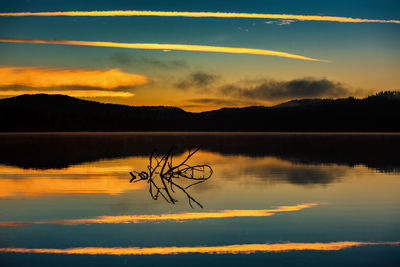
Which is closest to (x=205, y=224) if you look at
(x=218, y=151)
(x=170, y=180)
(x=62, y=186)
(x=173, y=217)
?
(x=173, y=217)

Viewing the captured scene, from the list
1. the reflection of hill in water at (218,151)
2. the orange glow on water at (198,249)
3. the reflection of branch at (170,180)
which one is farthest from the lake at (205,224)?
the reflection of hill in water at (218,151)

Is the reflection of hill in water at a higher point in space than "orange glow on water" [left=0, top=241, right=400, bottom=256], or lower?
higher

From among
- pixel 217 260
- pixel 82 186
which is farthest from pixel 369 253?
pixel 82 186

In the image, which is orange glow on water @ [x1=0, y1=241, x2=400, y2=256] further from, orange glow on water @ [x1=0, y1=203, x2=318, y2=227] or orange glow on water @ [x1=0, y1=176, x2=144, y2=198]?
orange glow on water @ [x1=0, y1=176, x2=144, y2=198]

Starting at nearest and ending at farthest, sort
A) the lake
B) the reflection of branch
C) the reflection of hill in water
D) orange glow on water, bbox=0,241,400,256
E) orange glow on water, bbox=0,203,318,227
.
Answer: the lake → orange glow on water, bbox=0,241,400,256 → orange glow on water, bbox=0,203,318,227 → the reflection of branch → the reflection of hill in water

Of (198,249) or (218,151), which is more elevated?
(218,151)

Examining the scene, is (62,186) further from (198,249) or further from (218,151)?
(218,151)

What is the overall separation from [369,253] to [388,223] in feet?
10.7

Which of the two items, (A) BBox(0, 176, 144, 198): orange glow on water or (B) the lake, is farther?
(A) BBox(0, 176, 144, 198): orange glow on water

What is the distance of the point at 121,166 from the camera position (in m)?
30.9

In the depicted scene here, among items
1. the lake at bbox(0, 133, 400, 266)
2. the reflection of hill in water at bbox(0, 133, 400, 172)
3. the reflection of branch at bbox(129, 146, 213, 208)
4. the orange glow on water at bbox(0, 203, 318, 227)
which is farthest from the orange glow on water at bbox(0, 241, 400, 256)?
the reflection of hill in water at bbox(0, 133, 400, 172)

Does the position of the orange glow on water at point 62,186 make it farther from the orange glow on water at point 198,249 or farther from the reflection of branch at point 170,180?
the orange glow on water at point 198,249

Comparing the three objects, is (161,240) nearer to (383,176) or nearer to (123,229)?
(123,229)

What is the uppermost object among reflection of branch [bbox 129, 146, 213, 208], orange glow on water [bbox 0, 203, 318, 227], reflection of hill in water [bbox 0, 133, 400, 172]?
reflection of hill in water [bbox 0, 133, 400, 172]
